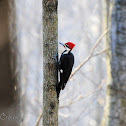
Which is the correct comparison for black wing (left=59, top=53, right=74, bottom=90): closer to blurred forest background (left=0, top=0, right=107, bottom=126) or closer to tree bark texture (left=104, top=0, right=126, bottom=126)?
tree bark texture (left=104, top=0, right=126, bottom=126)


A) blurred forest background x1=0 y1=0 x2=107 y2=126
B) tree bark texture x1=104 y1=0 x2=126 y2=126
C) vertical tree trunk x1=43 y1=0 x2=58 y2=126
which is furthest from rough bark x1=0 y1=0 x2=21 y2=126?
blurred forest background x1=0 y1=0 x2=107 y2=126

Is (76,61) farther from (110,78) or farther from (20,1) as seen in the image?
(110,78)

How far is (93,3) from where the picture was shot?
656 cm

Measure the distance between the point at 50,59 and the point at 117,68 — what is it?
83cm

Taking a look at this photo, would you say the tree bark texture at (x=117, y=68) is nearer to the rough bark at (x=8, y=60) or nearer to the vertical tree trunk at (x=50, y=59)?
the vertical tree trunk at (x=50, y=59)

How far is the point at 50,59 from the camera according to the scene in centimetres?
205

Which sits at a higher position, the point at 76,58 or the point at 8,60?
the point at 8,60

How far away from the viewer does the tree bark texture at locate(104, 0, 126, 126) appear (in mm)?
2479

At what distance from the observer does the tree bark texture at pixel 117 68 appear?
2479 mm

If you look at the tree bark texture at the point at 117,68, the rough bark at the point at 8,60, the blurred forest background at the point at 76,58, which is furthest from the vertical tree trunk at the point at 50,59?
the blurred forest background at the point at 76,58

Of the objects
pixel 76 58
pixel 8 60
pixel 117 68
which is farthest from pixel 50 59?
pixel 76 58

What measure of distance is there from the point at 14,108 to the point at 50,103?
0.62 metres

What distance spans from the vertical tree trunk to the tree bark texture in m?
0.71

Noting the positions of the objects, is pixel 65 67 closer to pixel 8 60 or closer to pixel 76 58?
pixel 8 60
